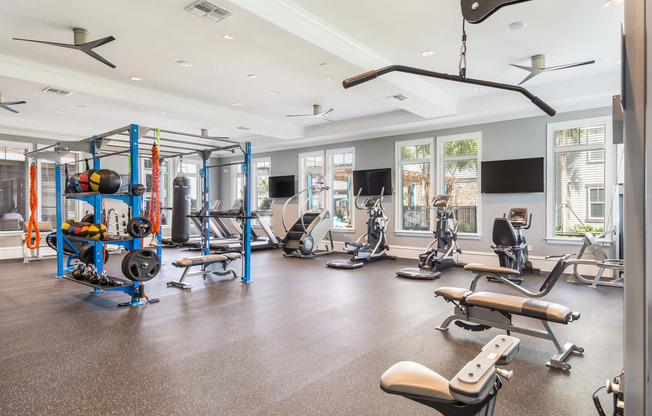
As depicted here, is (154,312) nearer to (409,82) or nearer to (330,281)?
(330,281)

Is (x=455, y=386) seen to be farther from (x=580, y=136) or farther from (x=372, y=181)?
(x=372, y=181)

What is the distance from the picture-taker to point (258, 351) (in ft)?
10.4

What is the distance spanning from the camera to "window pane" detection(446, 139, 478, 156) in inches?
316

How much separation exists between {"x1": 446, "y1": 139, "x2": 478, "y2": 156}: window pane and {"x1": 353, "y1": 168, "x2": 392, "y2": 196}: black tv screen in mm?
1483

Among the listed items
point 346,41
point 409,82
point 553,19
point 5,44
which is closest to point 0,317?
point 5,44

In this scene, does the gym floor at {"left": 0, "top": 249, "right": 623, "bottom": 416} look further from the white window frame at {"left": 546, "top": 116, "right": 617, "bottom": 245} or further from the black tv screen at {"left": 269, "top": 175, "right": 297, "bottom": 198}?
the black tv screen at {"left": 269, "top": 175, "right": 297, "bottom": 198}

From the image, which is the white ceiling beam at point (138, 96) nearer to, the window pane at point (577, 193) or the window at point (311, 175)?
the window at point (311, 175)

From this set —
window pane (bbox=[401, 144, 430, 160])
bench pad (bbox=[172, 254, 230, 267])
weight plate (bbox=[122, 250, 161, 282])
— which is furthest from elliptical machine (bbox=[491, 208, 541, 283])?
weight plate (bbox=[122, 250, 161, 282])

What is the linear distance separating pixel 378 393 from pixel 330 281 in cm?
374

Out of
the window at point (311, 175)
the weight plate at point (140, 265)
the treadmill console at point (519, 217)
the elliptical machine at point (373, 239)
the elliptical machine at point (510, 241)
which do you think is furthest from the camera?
the window at point (311, 175)

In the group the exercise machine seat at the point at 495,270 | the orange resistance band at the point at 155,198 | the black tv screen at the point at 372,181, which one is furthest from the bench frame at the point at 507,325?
the black tv screen at the point at 372,181

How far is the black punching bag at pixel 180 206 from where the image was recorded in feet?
24.4

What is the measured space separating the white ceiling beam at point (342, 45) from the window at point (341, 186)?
3.39 meters

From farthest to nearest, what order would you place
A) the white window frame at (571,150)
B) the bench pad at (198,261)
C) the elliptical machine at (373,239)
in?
the elliptical machine at (373,239) < the white window frame at (571,150) < the bench pad at (198,261)
